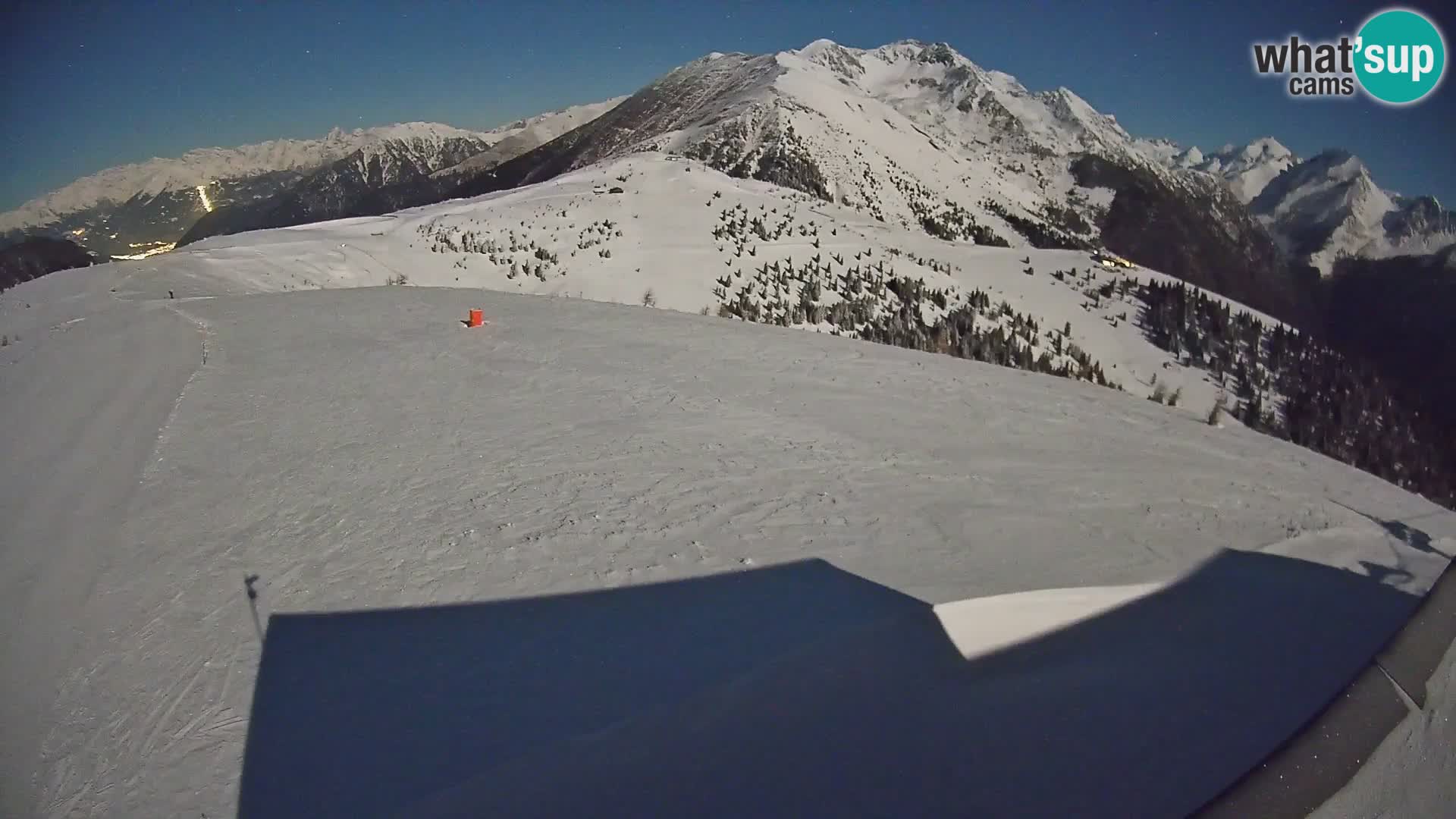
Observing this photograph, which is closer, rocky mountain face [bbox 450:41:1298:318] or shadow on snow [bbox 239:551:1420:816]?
shadow on snow [bbox 239:551:1420:816]

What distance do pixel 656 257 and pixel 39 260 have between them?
14670 millimetres

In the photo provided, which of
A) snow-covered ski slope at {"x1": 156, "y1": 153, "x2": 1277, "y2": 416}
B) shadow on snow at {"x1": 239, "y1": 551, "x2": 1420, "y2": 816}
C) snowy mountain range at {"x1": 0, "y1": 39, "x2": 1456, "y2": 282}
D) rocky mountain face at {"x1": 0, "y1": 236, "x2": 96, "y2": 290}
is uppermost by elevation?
snowy mountain range at {"x1": 0, "y1": 39, "x2": 1456, "y2": 282}

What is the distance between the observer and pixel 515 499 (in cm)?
595

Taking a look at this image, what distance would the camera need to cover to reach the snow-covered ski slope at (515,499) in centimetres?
380

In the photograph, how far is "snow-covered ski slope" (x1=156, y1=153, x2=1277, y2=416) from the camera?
1795cm

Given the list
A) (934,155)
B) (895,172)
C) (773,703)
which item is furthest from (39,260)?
(934,155)

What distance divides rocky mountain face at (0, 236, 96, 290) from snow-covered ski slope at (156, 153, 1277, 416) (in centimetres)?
154

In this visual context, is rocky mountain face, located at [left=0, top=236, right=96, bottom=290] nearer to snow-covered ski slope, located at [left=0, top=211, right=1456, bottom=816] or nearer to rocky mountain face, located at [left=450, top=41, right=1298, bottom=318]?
snow-covered ski slope, located at [left=0, top=211, right=1456, bottom=816]

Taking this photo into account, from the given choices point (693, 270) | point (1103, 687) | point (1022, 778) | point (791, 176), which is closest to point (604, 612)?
point (1022, 778)

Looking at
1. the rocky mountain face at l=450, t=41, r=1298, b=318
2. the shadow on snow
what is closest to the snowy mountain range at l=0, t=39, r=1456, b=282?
the rocky mountain face at l=450, t=41, r=1298, b=318

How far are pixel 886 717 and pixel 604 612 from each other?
1838 mm

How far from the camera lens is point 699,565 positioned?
16.5ft

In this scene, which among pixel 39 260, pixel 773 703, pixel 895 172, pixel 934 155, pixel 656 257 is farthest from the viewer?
pixel 934 155

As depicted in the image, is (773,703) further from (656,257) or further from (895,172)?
(895,172)
